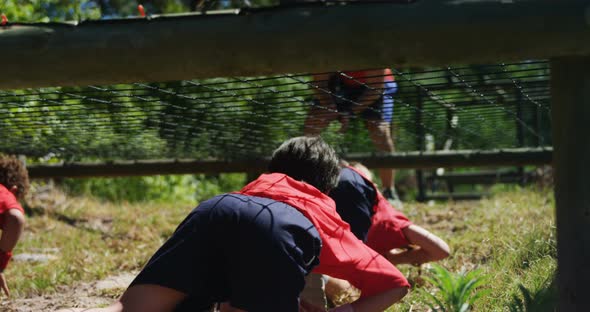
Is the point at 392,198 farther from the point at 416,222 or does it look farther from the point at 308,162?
the point at 308,162

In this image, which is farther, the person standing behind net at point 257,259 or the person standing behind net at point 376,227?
the person standing behind net at point 376,227

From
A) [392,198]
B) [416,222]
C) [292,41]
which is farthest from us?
Result: [392,198]

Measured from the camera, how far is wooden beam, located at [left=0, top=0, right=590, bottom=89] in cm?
142

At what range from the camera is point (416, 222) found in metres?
4.82

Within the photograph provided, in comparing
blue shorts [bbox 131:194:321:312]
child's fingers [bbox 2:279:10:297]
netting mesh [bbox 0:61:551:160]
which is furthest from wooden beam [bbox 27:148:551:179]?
blue shorts [bbox 131:194:321:312]

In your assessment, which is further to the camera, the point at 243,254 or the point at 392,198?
the point at 392,198

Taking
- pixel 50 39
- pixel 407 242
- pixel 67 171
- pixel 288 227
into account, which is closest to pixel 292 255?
pixel 288 227

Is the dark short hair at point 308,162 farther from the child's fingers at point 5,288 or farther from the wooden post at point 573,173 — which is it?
the child's fingers at point 5,288

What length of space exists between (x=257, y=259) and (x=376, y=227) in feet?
4.26

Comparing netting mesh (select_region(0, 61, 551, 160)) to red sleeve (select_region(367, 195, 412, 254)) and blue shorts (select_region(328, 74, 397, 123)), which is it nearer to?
blue shorts (select_region(328, 74, 397, 123))

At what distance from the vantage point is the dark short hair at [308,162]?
2467mm

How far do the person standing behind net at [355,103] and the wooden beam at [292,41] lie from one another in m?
1.11

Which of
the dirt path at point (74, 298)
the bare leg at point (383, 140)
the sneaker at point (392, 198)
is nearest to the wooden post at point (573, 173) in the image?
the dirt path at point (74, 298)

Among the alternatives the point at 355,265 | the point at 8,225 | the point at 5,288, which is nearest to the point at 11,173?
the point at 8,225
